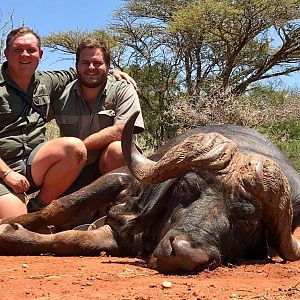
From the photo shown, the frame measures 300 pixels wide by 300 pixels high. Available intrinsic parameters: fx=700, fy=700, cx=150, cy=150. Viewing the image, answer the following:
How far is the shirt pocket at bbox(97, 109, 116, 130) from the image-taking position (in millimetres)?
7004

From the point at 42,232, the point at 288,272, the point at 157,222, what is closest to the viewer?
the point at 288,272

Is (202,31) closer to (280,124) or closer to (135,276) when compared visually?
(280,124)

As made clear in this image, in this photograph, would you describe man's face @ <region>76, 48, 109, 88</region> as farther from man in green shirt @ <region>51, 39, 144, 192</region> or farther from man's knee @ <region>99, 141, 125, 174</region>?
man's knee @ <region>99, 141, 125, 174</region>

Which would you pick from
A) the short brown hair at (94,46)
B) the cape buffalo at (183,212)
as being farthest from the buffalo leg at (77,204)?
the short brown hair at (94,46)

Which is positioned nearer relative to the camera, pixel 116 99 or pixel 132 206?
pixel 132 206

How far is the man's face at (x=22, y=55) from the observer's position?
6.70 meters

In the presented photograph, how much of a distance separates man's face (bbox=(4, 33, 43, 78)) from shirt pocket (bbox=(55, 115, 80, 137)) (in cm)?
59

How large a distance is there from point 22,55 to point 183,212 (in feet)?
9.31

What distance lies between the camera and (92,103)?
7027 mm

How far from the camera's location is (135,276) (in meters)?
4.26

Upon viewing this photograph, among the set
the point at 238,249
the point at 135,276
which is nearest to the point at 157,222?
the point at 238,249

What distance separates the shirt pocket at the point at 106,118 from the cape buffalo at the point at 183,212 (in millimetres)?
1329

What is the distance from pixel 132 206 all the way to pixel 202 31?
→ 14126mm

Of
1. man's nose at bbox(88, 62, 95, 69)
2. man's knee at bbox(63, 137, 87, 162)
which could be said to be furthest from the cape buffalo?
man's nose at bbox(88, 62, 95, 69)
